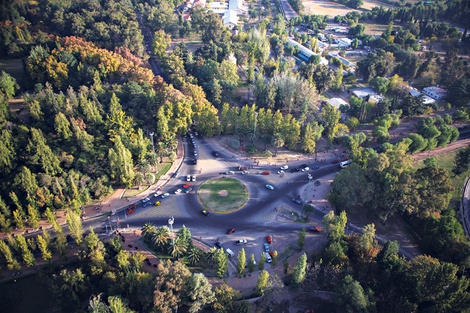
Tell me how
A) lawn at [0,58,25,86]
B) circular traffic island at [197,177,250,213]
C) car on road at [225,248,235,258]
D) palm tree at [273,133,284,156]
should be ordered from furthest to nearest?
lawn at [0,58,25,86], palm tree at [273,133,284,156], circular traffic island at [197,177,250,213], car on road at [225,248,235,258]

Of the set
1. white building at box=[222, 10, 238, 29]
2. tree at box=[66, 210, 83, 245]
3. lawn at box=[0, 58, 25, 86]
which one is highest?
white building at box=[222, 10, 238, 29]

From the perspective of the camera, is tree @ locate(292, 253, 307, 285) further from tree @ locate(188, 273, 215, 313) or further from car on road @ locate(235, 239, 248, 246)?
tree @ locate(188, 273, 215, 313)

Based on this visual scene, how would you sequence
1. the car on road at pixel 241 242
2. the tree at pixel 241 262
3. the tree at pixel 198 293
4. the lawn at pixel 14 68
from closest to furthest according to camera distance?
the tree at pixel 198 293 → the tree at pixel 241 262 → the car on road at pixel 241 242 → the lawn at pixel 14 68

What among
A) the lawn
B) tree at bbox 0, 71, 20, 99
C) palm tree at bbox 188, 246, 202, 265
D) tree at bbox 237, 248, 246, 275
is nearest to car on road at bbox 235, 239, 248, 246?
tree at bbox 237, 248, 246, 275

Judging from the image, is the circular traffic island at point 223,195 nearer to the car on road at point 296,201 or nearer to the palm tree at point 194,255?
the car on road at point 296,201

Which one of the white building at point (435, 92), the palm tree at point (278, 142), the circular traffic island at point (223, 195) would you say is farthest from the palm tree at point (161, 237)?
the white building at point (435, 92)

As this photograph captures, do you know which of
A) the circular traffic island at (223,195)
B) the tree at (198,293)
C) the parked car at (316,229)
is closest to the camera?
the tree at (198,293)

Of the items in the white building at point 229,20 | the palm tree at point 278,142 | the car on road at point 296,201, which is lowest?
the car on road at point 296,201
